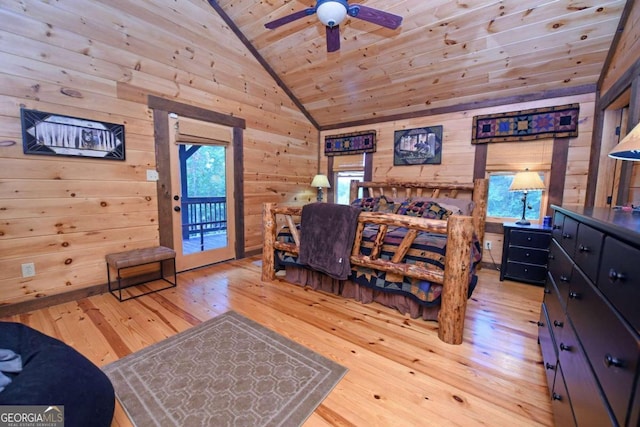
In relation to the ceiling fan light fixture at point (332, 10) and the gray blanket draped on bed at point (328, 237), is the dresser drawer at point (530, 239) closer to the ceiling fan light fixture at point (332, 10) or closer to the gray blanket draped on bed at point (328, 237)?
the gray blanket draped on bed at point (328, 237)

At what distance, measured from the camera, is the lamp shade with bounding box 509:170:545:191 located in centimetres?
311

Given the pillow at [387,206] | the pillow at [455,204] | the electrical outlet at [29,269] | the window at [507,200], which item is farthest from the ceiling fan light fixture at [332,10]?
the electrical outlet at [29,269]

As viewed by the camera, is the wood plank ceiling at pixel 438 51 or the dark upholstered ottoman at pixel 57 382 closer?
the dark upholstered ottoman at pixel 57 382

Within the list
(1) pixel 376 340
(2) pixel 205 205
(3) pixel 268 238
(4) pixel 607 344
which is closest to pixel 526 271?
(1) pixel 376 340

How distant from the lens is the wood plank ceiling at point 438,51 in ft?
8.47

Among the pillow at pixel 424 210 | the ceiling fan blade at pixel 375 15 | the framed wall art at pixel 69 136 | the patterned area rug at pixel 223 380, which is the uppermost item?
the ceiling fan blade at pixel 375 15

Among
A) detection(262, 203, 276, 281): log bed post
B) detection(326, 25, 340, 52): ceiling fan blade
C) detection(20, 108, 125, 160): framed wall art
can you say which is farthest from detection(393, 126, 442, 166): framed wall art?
detection(20, 108, 125, 160): framed wall art

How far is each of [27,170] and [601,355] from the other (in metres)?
3.86

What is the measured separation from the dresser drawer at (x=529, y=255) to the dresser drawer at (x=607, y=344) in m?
2.42

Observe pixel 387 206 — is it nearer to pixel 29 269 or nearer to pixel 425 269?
pixel 425 269

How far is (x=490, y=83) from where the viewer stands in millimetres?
3402

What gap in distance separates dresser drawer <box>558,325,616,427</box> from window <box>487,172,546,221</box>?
9.81ft

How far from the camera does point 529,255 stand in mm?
3137

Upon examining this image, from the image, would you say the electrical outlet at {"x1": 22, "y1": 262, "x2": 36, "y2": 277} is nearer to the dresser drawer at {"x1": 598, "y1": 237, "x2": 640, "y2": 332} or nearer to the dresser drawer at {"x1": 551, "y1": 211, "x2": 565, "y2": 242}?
the dresser drawer at {"x1": 598, "y1": 237, "x2": 640, "y2": 332}
